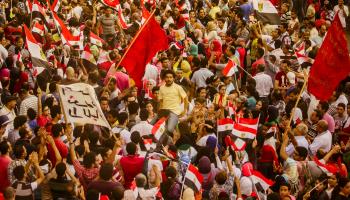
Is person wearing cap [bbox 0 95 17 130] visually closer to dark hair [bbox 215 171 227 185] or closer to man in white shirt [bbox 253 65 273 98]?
dark hair [bbox 215 171 227 185]

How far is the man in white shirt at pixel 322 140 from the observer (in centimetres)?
1462

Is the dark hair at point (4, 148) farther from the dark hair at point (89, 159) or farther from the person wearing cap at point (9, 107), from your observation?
the person wearing cap at point (9, 107)

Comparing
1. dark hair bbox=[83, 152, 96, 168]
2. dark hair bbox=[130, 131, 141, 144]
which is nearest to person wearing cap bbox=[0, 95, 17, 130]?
dark hair bbox=[130, 131, 141, 144]

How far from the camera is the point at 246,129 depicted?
45.9 feet

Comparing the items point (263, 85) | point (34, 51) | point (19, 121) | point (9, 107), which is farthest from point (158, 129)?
point (263, 85)

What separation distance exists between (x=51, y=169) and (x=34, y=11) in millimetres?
7630

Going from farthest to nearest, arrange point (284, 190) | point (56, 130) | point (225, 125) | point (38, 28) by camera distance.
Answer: point (38, 28) → point (225, 125) → point (56, 130) → point (284, 190)

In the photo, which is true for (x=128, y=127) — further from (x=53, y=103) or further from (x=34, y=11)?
(x=34, y=11)

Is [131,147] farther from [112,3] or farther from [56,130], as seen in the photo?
[112,3]

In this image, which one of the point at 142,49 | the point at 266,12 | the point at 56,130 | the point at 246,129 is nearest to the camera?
the point at 56,130

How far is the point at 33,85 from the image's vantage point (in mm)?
17547

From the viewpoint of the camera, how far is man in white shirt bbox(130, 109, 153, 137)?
14.1 m

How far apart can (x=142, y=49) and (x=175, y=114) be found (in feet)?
3.81

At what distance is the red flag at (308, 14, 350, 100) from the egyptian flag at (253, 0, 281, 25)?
6956 mm
